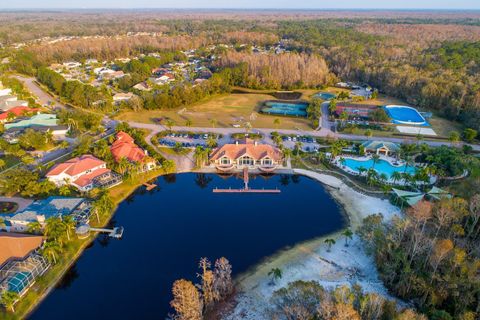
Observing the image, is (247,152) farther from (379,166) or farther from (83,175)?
(83,175)

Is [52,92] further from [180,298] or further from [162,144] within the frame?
[180,298]

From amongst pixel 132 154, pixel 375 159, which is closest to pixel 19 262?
Result: pixel 132 154

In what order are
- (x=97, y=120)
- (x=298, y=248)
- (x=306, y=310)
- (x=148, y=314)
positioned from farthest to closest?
1. (x=97, y=120)
2. (x=298, y=248)
3. (x=148, y=314)
4. (x=306, y=310)

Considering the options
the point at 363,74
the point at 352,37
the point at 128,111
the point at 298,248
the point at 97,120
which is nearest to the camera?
the point at 298,248

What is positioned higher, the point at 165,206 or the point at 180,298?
the point at 180,298

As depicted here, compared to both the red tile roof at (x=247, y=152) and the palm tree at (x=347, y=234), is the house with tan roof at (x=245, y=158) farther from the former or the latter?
the palm tree at (x=347, y=234)

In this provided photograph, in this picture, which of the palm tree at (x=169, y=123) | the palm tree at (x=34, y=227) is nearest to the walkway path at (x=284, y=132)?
the palm tree at (x=169, y=123)

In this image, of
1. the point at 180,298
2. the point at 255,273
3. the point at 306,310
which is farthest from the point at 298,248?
the point at 180,298
